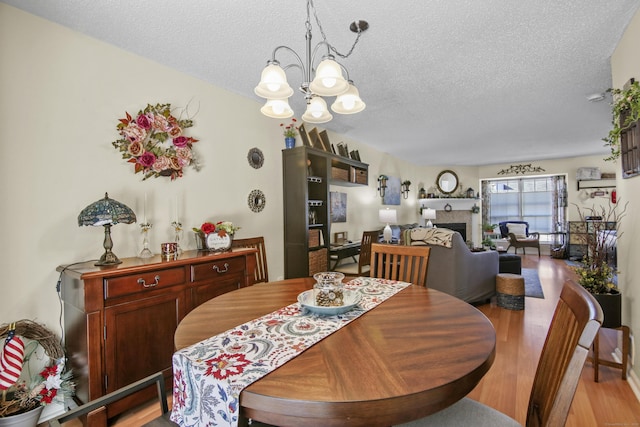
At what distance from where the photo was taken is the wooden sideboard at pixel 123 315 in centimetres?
162

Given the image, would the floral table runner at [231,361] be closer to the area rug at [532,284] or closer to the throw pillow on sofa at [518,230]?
the area rug at [532,284]

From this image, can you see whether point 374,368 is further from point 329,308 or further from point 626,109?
point 626,109

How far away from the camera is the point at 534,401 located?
98 cm

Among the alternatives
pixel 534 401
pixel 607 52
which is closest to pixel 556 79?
pixel 607 52

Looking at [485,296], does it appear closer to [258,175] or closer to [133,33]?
[258,175]

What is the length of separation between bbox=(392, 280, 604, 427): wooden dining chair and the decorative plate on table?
457 mm

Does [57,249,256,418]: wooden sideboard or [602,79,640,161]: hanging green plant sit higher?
[602,79,640,161]: hanging green plant

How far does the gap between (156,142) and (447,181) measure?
786cm

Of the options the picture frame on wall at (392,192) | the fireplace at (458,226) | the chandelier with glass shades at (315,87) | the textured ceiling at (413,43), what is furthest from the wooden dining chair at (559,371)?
the fireplace at (458,226)

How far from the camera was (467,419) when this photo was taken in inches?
39.8

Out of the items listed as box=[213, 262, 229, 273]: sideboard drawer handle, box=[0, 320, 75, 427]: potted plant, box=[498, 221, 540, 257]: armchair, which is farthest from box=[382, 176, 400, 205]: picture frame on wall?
box=[0, 320, 75, 427]: potted plant

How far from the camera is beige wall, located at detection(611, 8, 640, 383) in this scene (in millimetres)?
1956

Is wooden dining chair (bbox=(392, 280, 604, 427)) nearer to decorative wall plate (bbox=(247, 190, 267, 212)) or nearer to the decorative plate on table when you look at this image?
the decorative plate on table

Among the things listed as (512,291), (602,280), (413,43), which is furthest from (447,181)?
(413,43)
